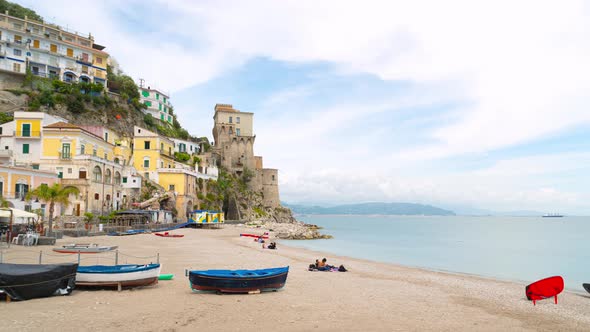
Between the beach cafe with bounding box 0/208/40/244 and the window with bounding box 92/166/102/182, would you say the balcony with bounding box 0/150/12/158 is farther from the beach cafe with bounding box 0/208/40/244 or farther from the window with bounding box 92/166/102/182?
the beach cafe with bounding box 0/208/40/244

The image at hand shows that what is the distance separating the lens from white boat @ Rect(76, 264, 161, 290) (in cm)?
1306

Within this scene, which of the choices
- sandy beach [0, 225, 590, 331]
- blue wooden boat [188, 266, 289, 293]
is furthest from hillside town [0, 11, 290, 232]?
blue wooden boat [188, 266, 289, 293]

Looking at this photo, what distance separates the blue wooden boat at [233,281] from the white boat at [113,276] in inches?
65.3

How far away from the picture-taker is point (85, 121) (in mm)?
51656

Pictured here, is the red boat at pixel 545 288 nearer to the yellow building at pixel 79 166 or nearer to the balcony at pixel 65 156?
the yellow building at pixel 79 166

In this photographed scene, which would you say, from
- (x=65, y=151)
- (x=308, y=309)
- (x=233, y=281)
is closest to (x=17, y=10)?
(x=65, y=151)

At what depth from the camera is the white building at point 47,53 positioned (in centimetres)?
5047

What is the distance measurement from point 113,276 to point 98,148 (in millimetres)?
34482

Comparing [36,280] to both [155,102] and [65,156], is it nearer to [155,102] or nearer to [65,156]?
[65,156]

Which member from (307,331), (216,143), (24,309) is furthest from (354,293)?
(216,143)

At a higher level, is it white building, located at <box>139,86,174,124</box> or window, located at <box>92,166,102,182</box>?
white building, located at <box>139,86,174,124</box>

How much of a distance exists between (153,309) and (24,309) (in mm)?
3297

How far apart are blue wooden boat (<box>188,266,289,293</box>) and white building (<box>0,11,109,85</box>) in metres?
50.6

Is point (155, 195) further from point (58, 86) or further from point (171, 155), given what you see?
point (58, 86)
